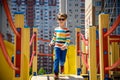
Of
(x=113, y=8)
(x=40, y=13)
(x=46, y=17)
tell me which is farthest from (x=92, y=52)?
(x=40, y=13)

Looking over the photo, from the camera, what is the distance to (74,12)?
69688 millimetres

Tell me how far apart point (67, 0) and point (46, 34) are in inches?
606

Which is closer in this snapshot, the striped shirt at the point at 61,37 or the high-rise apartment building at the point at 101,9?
the striped shirt at the point at 61,37

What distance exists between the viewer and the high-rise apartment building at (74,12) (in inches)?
2665

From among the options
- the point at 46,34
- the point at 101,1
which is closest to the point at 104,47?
the point at 101,1

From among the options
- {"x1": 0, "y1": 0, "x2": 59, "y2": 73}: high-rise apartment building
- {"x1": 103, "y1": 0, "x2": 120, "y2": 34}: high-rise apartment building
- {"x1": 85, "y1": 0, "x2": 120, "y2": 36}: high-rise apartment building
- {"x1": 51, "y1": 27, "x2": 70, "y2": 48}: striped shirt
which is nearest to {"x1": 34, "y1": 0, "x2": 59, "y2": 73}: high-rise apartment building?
{"x1": 0, "y1": 0, "x2": 59, "y2": 73}: high-rise apartment building

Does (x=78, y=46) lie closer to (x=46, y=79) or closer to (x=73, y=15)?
(x=46, y=79)

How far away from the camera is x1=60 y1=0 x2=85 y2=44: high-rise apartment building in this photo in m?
67.7

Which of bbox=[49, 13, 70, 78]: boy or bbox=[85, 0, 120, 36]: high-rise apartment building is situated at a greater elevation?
bbox=[85, 0, 120, 36]: high-rise apartment building

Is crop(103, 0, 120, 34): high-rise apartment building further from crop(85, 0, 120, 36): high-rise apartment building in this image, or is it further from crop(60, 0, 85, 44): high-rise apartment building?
crop(60, 0, 85, 44): high-rise apartment building

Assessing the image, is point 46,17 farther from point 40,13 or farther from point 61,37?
point 61,37

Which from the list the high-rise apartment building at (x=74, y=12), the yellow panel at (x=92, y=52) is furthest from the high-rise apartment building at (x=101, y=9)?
the yellow panel at (x=92, y=52)

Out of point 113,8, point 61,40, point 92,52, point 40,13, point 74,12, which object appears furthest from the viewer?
point 40,13

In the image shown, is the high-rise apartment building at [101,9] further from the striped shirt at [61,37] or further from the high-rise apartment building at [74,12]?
the striped shirt at [61,37]
